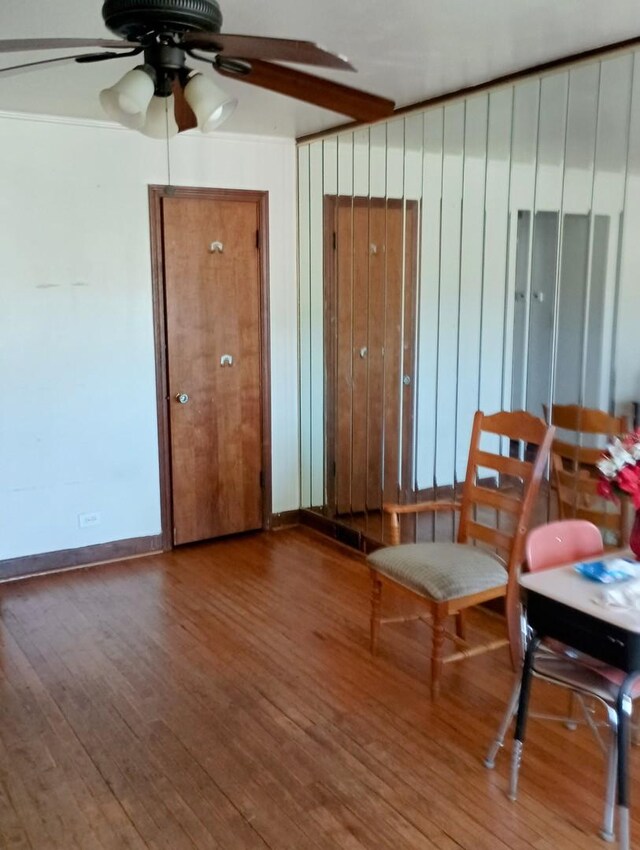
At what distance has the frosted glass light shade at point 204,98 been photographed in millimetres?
2029

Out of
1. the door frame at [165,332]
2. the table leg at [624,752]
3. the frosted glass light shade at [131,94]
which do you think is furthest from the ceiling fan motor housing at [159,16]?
the door frame at [165,332]

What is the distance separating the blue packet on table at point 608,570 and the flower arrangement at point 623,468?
19 cm

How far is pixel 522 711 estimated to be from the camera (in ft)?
7.79

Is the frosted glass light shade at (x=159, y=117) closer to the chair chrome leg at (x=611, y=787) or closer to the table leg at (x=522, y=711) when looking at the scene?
the table leg at (x=522, y=711)

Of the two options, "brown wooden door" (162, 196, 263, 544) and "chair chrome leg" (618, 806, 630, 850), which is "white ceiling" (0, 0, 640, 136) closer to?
"brown wooden door" (162, 196, 263, 544)

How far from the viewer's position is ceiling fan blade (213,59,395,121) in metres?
2.09

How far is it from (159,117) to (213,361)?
252 centimetres

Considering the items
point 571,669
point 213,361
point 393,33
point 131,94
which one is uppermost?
point 393,33

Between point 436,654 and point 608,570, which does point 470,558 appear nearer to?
point 436,654

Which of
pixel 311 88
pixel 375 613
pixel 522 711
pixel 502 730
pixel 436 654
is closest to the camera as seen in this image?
pixel 311 88

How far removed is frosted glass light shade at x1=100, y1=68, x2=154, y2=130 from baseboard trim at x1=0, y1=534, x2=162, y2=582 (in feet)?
9.70

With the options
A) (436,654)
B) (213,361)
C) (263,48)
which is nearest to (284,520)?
(213,361)

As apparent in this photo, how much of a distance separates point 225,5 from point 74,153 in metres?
1.91

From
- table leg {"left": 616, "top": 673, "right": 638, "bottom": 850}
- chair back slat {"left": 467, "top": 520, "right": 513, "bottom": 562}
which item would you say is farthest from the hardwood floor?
chair back slat {"left": 467, "top": 520, "right": 513, "bottom": 562}
